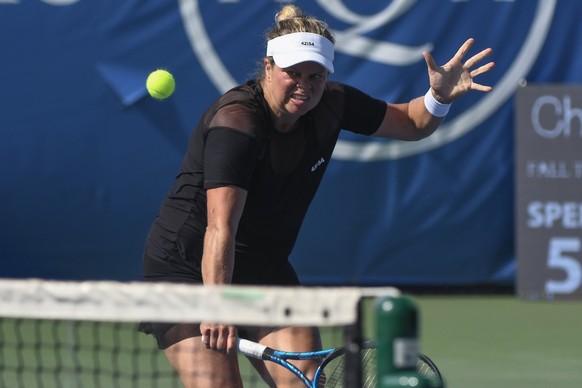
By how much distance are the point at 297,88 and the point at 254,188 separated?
301 millimetres

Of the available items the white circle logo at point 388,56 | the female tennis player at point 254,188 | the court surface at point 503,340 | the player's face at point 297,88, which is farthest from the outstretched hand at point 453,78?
the white circle logo at point 388,56

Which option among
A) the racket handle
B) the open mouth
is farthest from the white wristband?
the racket handle

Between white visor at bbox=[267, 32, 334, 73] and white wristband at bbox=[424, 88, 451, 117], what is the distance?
1.79 ft

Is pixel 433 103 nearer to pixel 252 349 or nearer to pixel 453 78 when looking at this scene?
pixel 453 78

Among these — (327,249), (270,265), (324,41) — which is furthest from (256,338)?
(327,249)

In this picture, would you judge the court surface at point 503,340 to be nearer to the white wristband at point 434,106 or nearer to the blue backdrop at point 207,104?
the blue backdrop at point 207,104

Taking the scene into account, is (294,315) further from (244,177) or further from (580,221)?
(580,221)

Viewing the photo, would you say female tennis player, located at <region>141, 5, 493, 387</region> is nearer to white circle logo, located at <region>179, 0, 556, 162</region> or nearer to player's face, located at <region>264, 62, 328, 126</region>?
player's face, located at <region>264, 62, 328, 126</region>

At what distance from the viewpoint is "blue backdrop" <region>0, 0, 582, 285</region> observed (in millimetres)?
7176

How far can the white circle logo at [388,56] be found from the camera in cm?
716

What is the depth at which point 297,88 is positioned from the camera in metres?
3.36

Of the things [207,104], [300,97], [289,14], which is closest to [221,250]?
[300,97]

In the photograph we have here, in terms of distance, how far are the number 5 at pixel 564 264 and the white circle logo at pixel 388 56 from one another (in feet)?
2.74

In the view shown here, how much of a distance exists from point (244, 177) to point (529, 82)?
4.24 meters
